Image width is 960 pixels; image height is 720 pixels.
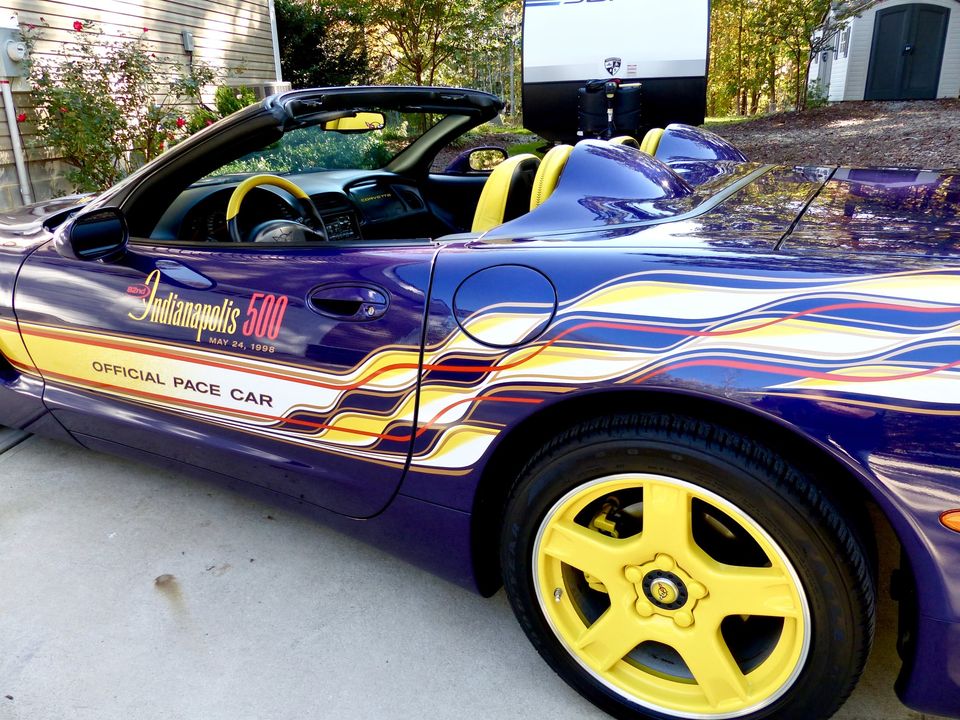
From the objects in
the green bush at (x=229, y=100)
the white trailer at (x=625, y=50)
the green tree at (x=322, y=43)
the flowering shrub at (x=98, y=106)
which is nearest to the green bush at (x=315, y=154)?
the flowering shrub at (x=98, y=106)

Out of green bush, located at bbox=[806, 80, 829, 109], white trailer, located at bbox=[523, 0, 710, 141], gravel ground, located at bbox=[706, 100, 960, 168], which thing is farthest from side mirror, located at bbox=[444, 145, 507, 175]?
green bush, located at bbox=[806, 80, 829, 109]

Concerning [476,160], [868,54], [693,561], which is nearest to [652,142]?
[476,160]

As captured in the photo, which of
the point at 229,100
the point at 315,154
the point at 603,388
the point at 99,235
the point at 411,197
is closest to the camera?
the point at 603,388

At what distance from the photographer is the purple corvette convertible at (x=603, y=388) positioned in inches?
51.4

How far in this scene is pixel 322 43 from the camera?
14.0 meters

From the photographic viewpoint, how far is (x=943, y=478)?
4.02 ft

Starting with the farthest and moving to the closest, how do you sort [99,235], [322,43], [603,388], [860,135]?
[322,43]
[860,135]
[99,235]
[603,388]

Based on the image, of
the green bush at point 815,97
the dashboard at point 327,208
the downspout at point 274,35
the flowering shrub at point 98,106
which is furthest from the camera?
the green bush at point 815,97

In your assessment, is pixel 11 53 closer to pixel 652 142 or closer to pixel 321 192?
pixel 321 192

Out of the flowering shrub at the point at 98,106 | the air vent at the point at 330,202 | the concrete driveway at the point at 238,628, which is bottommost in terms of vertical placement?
the concrete driveway at the point at 238,628

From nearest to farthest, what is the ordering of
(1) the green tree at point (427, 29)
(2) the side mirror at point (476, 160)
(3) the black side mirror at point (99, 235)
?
(3) the black side mirror at point (99, 235), (2) the side mirror at point (476, 160), (1) the green tree at point (427, 29)

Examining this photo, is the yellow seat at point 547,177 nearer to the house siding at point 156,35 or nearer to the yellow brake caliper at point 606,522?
the yellow brake caliper at point 606,522

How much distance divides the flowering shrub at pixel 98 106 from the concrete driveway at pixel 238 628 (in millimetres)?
5392

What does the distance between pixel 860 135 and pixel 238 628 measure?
12.0m
